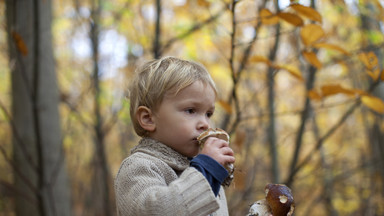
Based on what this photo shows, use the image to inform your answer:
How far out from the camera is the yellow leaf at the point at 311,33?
183 centimetres

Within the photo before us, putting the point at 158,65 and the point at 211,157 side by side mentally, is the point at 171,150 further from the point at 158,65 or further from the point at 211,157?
the point at 158,65

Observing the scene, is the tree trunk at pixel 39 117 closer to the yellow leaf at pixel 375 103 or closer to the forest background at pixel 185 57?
the forest background at pixel 185 57

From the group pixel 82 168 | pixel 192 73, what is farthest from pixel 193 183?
pixel 82 168

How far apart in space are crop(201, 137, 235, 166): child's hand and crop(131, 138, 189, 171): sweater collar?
14 centimetres

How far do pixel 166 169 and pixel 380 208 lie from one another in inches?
233

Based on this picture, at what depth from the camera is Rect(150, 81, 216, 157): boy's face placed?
50.1 inches

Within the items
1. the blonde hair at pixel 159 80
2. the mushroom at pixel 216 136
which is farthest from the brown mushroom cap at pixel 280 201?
the blonde hair at pixel 159 80

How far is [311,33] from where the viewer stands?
73.0 inches

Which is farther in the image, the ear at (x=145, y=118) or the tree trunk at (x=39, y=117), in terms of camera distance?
the tree trunk at (x=39, y=117)

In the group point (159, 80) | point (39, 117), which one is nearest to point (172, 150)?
→ point (159, 80)

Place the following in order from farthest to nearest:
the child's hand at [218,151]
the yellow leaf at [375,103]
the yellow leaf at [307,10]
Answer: the yellow leaf at [375,103], the yellow leaf at [307,10], the child's hand at [218,151]

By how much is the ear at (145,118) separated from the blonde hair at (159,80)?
0.06 feet

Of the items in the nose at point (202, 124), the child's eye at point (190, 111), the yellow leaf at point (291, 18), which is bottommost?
the nose at point (202, 124)

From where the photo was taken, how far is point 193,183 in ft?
3.55
